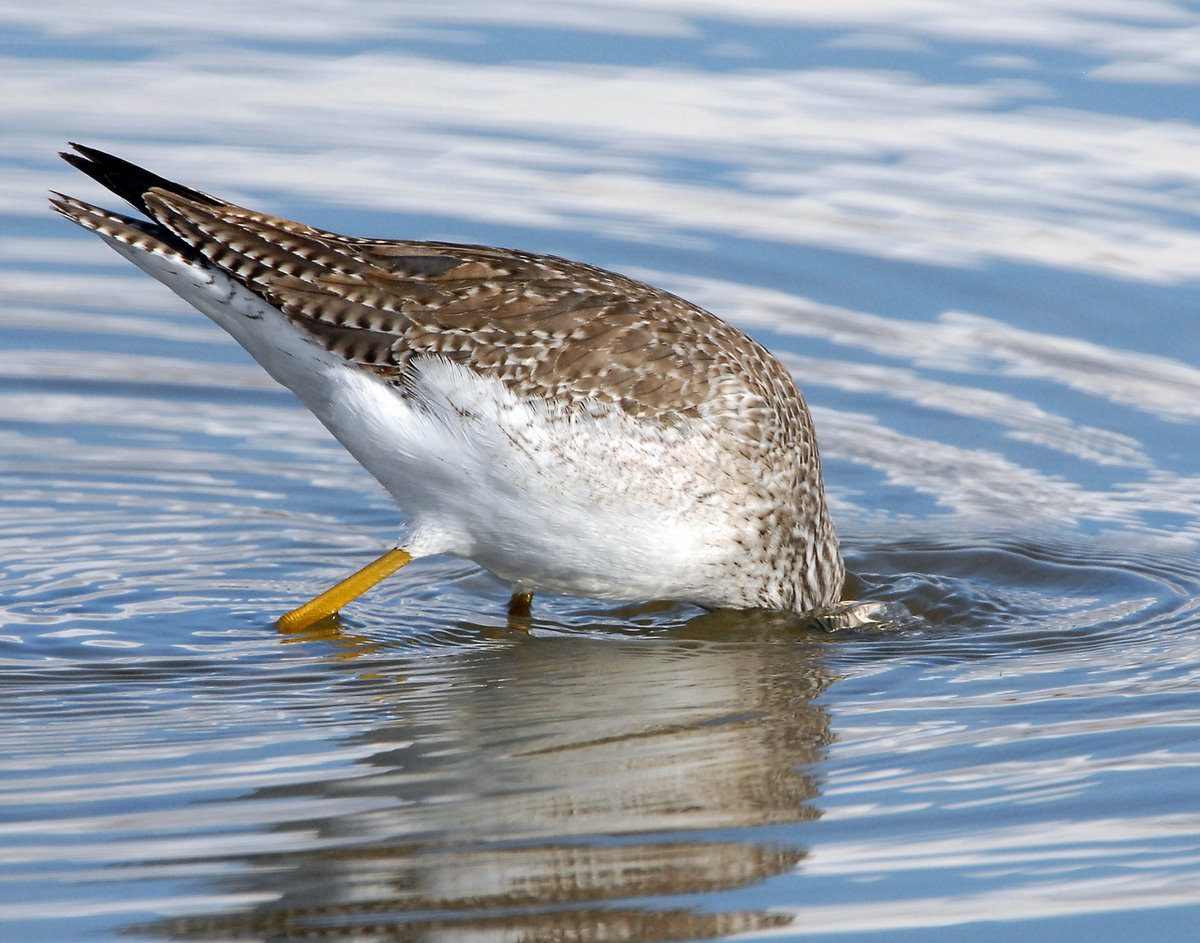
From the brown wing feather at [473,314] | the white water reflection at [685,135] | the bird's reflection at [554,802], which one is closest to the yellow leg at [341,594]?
the bird's reflection at [554,802]

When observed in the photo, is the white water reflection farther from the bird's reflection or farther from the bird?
the bird's reflection

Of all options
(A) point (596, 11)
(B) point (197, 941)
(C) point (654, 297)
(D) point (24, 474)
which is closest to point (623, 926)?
A: (B) point (197, 941)

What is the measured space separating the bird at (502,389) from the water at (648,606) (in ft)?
1.89

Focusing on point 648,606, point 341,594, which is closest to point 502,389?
point 341,594

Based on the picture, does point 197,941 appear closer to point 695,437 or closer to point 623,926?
point 623,926

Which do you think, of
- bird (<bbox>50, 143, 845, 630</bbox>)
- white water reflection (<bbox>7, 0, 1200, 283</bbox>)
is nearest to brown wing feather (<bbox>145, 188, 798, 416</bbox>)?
bird (<bbox>50, 143, 845, 630</bbox>)

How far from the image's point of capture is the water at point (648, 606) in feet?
19.4

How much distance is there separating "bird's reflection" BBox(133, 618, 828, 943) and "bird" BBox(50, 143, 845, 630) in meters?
0.57

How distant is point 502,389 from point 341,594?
144cm

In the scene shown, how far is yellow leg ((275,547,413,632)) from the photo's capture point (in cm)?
867

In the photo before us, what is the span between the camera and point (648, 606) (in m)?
9.35

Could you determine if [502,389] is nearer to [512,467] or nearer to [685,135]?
[512,467]

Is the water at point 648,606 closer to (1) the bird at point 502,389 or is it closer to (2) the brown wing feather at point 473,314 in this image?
(1) the bird at point 502,389

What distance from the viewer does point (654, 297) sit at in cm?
877
